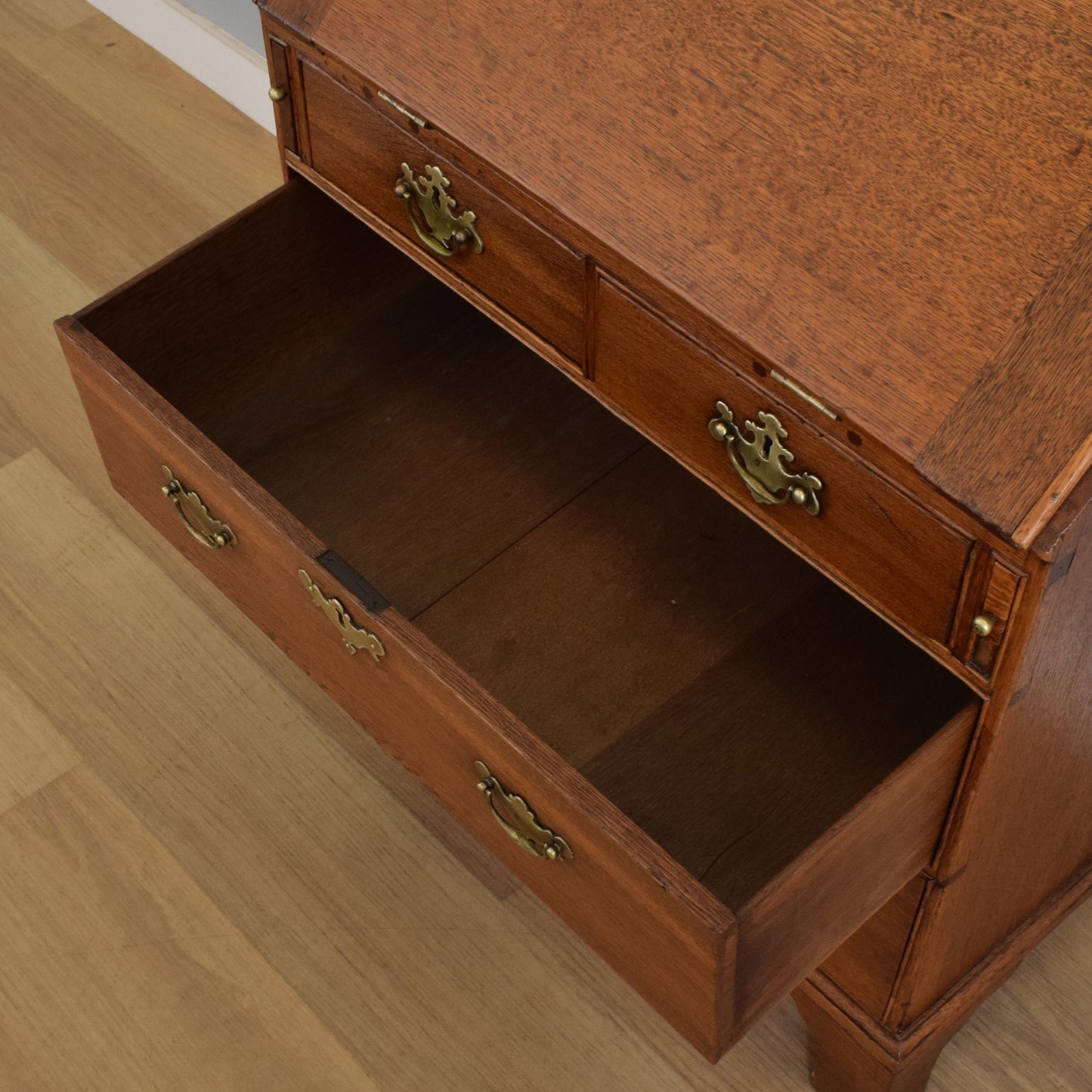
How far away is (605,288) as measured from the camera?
36.9 inches

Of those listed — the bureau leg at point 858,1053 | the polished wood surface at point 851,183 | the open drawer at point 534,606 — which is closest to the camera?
the polished wood surface at point 851,183

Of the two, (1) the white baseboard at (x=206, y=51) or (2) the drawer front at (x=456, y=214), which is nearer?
(2) the drawer front at (x=456, y=214)

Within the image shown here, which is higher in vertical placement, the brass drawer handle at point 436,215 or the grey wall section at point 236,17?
A: the brass drawer handle at point 436,215

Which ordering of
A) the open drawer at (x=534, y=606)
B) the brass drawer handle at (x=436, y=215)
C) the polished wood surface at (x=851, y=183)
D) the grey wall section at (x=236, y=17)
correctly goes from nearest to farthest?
A: the polished wood surface at (x=851, y=183) < the open drawer at (x=534, y=606) < the brass drawer handle at (x=436, y=215) < the grey wall section at (x=236, y=17)

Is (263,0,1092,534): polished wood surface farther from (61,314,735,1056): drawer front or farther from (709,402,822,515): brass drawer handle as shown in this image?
(61,314,735,1056): drawer front

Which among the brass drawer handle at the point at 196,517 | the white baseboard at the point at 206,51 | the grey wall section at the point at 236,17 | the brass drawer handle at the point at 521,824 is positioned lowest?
the white baseboard at the point at 206,51

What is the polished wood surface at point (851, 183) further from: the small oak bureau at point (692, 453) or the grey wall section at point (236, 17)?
the grey wall section at point (236, 17)

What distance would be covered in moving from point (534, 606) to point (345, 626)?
232 millimetres

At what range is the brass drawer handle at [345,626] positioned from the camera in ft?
3.21

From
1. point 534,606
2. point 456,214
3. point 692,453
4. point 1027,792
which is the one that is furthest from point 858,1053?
point 456,214

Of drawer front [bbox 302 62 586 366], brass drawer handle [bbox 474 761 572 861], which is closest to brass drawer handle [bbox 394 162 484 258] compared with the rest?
drawer front [bbox 302 62 586 366]

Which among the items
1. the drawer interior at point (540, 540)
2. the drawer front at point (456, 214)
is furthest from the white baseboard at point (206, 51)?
the drawer front at point (456, 214)

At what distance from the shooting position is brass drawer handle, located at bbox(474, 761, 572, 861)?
922 mm

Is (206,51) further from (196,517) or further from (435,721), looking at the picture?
(435,721)
